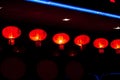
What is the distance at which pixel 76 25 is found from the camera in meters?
10.5

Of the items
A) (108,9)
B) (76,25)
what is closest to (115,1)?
(108,9)

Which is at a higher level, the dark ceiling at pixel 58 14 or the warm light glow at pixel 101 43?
the dark ceiling at pixel 58 14

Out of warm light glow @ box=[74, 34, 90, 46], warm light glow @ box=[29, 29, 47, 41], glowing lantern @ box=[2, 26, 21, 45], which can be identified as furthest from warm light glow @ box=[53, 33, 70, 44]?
glowing lantern @ box=[2, 26, 21, 45]

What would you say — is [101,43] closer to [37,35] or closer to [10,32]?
[37,35]

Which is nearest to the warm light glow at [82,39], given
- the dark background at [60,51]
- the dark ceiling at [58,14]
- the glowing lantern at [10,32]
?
the dark ceiling at [58,14]

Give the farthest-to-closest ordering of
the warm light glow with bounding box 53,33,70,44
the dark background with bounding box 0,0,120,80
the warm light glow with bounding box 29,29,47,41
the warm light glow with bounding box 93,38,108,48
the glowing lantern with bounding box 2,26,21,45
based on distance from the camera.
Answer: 1. the warm light glow with bounding box 93,38,108,48
2. the dark background with bounding box 0,0,120,80
3. the warm light glow with bounding box 53,33,70,44
4. the warm light glow with bounding box 29,29,47,41
5. the glowing lantern with bounding box 2,26,21,45

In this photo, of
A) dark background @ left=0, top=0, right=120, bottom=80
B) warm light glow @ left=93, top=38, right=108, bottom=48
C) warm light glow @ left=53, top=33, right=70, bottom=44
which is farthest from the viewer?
warm light glow @ left=93, top=38, right=108, bottom=48

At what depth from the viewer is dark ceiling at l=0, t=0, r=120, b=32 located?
7.83m

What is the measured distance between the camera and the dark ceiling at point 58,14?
25.7ft

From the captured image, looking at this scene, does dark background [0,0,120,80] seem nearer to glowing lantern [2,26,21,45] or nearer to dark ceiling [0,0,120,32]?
dark ceiling [0,0,120,32]

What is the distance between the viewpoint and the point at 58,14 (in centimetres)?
867

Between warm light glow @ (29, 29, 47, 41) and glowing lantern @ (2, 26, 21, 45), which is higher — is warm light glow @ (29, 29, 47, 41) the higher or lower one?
the lower one

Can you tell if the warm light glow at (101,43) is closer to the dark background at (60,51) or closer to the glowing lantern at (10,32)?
the dark background at (60,51)

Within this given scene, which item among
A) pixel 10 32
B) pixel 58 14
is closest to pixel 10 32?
pixel 10 32
